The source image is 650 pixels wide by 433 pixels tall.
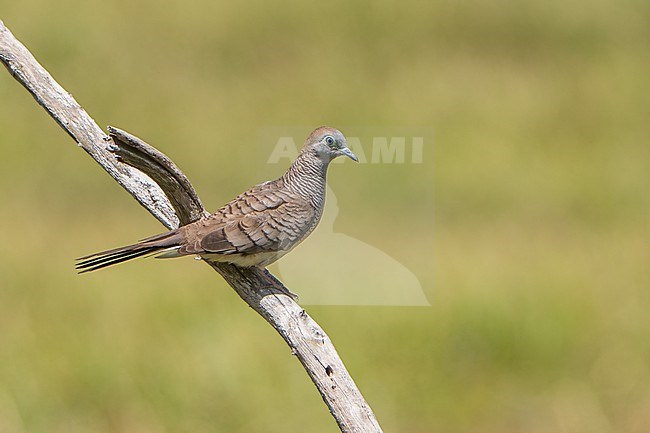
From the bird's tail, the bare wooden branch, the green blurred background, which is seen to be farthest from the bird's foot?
the green blurred background

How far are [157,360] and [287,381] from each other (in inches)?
20.5

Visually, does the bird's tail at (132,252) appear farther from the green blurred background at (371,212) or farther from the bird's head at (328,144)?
the green blurred background at (371,212)

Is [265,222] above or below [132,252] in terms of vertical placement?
above

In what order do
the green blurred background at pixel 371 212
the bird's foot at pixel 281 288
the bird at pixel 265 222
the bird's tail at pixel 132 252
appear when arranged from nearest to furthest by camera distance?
the bird's tail at pixel 132 252, the bird at pixel 265 222, the bird's foot at pixel 281 288, the green blurred background at pixel 371 212

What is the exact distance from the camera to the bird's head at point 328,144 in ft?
6.95

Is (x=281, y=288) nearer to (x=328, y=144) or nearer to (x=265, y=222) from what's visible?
(x=265, y=222)

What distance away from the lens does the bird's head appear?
6.95 feet

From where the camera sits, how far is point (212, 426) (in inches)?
160

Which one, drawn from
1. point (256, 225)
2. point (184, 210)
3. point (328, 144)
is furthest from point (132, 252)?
point (328, 144)

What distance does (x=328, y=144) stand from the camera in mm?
2141

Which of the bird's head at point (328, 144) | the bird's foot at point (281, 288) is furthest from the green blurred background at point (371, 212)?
the bird's head at point (328, 144)

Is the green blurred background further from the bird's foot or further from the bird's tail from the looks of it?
the bird's tail

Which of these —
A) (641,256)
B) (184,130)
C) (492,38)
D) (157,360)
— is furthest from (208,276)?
(492,38)

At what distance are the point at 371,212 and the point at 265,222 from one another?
117 inches
